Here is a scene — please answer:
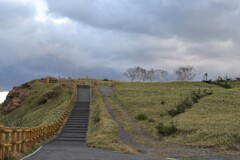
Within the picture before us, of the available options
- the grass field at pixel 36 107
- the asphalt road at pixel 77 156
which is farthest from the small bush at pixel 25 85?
the asphalt road at pixel 77 156

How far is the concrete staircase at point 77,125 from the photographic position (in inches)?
1304

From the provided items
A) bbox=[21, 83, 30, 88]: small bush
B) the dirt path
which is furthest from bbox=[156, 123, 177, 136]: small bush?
bbox=[21, 83, 30, 88]: small bush

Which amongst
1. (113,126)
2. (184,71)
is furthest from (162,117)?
(184,71)

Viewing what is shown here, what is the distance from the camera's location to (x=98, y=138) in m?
31.1

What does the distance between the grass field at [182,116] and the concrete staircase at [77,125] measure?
3397 millimetres

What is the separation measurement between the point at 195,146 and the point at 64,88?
3943cm

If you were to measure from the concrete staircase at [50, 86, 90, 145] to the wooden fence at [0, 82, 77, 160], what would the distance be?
1313 millimetres

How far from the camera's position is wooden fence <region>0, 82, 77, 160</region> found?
15.9 meters

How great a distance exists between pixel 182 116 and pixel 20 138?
2309 cm

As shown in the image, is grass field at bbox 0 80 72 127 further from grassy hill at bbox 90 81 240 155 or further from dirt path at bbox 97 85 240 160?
dirt path at bbox 97 85 240 160

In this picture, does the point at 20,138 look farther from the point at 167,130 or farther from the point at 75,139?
the point at 167,130

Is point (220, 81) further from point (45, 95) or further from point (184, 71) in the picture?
point (184, 71)

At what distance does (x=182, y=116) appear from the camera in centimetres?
4075

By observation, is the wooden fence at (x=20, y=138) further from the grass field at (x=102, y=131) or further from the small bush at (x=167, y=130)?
the small bush at (x=167, y=130)
